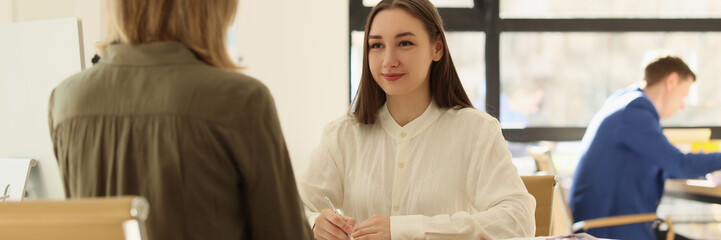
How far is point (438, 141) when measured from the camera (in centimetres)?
175

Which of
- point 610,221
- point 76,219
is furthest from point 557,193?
point 76,219

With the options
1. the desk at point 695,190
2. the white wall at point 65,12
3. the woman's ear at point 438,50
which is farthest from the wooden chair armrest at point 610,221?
the white wall at point 65,12

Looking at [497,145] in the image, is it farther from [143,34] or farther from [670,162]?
[670,162]

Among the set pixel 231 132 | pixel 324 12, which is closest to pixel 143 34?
pixel 231 132

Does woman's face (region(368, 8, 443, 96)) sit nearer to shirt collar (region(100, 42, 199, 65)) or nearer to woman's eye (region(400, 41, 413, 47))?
woman's eye (region(400, 41, 413, 47))

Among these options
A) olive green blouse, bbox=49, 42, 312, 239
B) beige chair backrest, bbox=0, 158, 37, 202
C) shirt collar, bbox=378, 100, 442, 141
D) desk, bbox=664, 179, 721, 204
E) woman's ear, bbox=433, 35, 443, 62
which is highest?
woman's ear, bbox=433, 35, 443, 62

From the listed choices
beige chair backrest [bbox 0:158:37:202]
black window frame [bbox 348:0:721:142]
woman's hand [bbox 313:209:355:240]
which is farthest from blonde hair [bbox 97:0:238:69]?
black window frame [bbox 348:0:721:142]

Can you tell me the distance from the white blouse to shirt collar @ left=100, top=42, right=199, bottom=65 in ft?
2.53

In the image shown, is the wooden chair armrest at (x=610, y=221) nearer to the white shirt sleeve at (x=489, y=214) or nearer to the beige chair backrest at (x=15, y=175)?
the white shirt sleeve at (x=489, y=214)

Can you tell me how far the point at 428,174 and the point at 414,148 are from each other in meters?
0.08

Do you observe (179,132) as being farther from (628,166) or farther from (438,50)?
(628,166)

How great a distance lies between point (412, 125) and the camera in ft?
5.82

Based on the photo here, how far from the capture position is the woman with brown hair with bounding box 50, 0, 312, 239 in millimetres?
896

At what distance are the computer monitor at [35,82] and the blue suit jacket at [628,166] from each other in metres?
2.34
